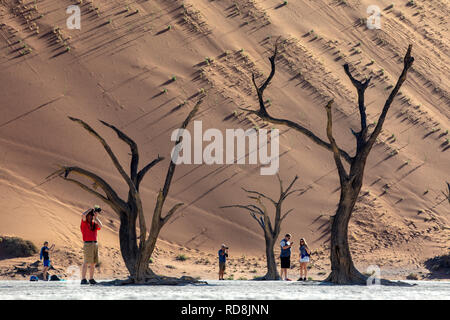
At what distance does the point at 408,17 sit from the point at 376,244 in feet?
84.0

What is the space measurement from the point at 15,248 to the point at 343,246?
17.6 metres

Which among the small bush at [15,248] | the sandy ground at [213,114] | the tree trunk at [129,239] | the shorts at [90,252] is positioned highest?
the sandy ground at [213,114]

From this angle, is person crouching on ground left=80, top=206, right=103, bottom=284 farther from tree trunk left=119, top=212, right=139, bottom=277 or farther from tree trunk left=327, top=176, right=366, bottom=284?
tree trunk left=327, top=176, right=366, bottom=284

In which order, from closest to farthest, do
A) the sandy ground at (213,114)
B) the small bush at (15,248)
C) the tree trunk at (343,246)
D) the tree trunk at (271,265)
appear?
the tree trunk at (343,246) < the tree trunk at (271,265) < the small bush at (15,248) < the sandy ground at (213,114)

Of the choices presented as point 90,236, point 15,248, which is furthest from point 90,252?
point 15,248

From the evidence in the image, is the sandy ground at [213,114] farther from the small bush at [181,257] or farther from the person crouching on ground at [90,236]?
the person crouching on ground at [90,236]

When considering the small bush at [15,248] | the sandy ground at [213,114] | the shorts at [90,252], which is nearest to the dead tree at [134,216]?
the shorts at [90,252]

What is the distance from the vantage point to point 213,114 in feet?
151

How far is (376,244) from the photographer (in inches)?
1635

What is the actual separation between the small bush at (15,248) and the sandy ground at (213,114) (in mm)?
1027

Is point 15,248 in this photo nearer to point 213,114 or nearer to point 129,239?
point 129,239

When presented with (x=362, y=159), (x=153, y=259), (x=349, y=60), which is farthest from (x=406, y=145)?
(x=362, y=159)

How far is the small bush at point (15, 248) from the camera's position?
3191cm

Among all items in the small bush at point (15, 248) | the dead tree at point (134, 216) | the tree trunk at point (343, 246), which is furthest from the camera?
the small bush at point (15, 248)
